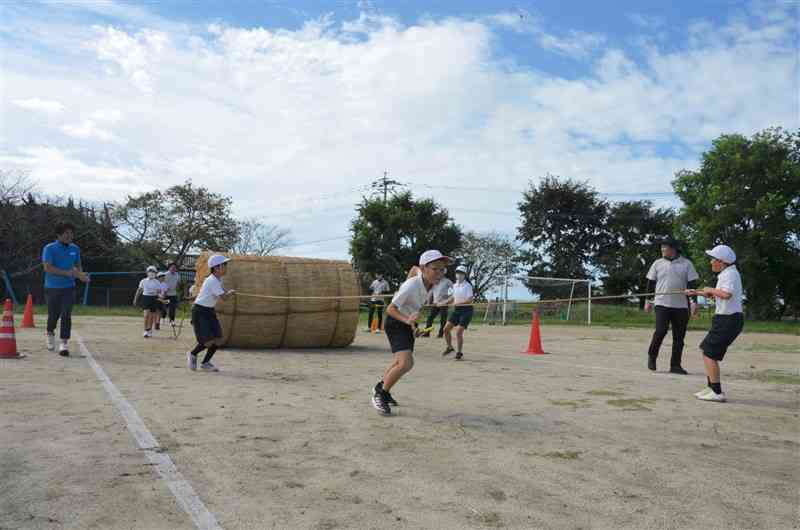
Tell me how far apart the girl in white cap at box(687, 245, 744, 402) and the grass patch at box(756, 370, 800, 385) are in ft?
8.61

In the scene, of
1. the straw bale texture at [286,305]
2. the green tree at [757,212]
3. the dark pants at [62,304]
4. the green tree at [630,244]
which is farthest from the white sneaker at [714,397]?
the green tree at [630,244]

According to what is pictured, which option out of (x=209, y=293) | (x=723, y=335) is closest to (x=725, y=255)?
(x=723, y=335)

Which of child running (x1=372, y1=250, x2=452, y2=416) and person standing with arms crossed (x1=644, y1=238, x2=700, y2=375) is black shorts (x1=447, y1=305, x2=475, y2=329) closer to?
person standing with arms crossed (x1=644, y1=238, x2=700, y2=375)

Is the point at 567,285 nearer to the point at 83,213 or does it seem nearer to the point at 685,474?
the point at 83,213

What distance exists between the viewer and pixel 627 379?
31.2ft

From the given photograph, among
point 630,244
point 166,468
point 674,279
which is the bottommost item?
point 166,468

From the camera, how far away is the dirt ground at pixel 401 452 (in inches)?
147

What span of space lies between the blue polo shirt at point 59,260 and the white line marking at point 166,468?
13.3 ft

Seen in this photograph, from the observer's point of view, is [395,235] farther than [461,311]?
Yes

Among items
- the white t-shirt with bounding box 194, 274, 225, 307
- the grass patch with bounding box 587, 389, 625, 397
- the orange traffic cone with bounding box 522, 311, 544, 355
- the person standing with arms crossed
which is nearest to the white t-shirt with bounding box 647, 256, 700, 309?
the person standing with arms crossed

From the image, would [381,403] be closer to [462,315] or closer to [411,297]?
[411,297]

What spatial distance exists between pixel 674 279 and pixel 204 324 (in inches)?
272

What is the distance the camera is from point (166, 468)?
4418mm

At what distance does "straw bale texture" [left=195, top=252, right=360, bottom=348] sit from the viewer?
497 inches
